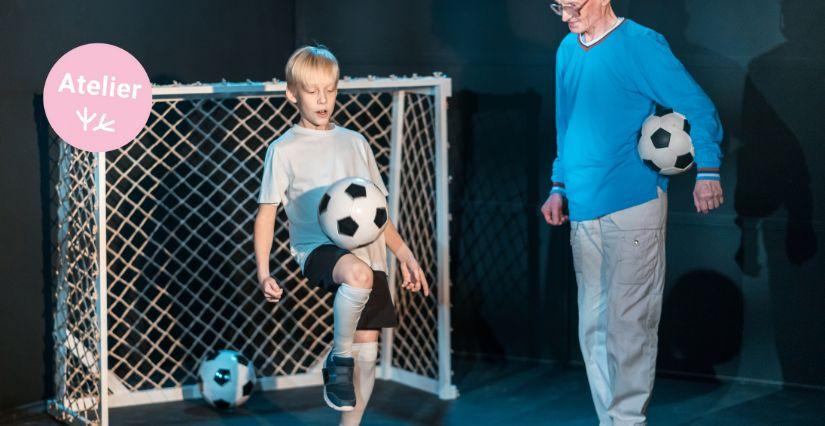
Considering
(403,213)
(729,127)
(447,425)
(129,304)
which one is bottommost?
(447,425)

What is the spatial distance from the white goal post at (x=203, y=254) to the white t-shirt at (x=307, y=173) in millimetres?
827

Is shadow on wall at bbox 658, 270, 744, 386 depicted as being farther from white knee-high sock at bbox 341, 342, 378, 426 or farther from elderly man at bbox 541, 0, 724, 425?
white knee-high sock at bbox 341, 342, 378, 426

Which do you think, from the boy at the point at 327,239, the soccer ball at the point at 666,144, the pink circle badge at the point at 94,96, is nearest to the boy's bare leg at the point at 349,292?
the boy at the point at 327,239

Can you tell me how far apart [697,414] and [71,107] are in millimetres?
2413

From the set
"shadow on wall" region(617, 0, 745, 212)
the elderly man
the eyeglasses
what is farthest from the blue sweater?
"shadow on wall" region(617, 0, 745, 212)

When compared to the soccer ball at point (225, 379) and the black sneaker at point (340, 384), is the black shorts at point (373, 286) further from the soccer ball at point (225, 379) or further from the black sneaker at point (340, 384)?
the soccer ball at point (225, 379)

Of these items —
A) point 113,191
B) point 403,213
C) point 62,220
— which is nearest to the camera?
point 62,220

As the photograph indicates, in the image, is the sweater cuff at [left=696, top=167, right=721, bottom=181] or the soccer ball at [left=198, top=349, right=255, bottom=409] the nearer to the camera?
the sweater cuff at [left=696, top=167, right=721, bottom=181]

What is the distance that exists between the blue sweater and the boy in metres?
0.58

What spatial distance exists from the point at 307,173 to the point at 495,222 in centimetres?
178

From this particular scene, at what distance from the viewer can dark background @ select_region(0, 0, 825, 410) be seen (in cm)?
427

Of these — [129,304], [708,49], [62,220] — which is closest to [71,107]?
[62,220]

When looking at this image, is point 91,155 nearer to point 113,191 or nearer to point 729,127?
point 113,191

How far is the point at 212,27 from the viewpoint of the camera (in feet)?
16.0
